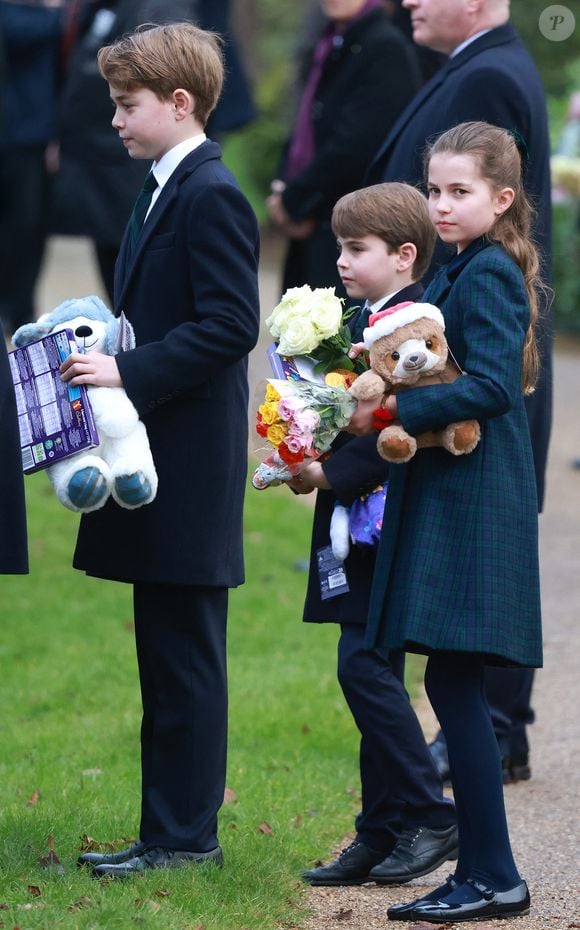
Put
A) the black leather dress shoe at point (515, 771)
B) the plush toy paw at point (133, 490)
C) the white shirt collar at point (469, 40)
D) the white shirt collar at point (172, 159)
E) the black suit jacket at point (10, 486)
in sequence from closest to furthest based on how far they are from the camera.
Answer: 1. the plush toy paw at point (133, 490)
2. the black suit jacket at point (10, 486)
3. the white shirt collar at point (172, 159)
4. the white shirt collar at point (469, 40)
5. the black leather dress shoe at point (515, 771)

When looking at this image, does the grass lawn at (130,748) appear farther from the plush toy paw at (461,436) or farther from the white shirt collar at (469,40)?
the white shirt collar at (469,40)

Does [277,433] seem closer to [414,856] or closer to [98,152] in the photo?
[414,856]

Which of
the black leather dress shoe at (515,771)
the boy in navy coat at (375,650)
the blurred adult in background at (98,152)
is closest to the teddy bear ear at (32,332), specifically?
the boy in navy coat at (375,650)

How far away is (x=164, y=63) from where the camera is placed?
3678mm

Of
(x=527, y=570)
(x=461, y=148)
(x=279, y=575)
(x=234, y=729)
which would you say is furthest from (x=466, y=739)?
(x=279, y=575)

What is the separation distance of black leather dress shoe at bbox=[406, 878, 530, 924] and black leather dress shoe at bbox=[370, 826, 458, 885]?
342mm

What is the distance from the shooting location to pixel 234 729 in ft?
18.0

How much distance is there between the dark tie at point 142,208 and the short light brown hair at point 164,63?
0.73ft

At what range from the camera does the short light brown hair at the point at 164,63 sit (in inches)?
145

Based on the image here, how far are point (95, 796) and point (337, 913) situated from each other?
3.60 ft

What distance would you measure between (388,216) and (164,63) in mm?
622

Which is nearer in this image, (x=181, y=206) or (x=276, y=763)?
(x=181, y=206)

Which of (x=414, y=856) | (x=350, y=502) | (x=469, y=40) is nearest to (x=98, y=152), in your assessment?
(x=469, y=40)

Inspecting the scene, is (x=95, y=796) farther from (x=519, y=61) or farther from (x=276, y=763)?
(x=519, y=61)
